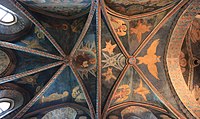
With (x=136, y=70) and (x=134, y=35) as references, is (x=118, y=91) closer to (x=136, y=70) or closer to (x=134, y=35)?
(x=136, y=70)

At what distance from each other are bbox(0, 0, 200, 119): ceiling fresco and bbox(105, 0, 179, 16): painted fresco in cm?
5

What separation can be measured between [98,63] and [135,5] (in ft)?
12.3

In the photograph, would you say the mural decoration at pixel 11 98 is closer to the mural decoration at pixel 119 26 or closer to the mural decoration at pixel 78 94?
the mural decoration at pixel 78 94

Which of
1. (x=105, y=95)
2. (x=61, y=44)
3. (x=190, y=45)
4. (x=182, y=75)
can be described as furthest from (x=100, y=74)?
(x=190, y=45)

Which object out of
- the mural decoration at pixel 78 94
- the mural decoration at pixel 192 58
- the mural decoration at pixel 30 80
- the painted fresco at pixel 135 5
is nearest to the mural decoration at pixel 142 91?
the mural decoration at pixel 192 58

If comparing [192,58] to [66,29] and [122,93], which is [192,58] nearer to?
[122,93]

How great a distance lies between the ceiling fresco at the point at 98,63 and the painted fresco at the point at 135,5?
51 millimetres

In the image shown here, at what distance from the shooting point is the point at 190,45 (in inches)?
507

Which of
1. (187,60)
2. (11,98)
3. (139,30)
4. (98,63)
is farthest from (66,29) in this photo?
(187,60)

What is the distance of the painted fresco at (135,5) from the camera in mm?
10023

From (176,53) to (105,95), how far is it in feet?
15.5

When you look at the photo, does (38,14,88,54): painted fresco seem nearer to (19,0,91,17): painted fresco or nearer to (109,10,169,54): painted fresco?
(19,0,91,17): painted fresco

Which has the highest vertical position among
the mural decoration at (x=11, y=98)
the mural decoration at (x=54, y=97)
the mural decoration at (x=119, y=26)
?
the mural decoration at (x=119, y=26)

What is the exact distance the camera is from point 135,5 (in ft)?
33.9
